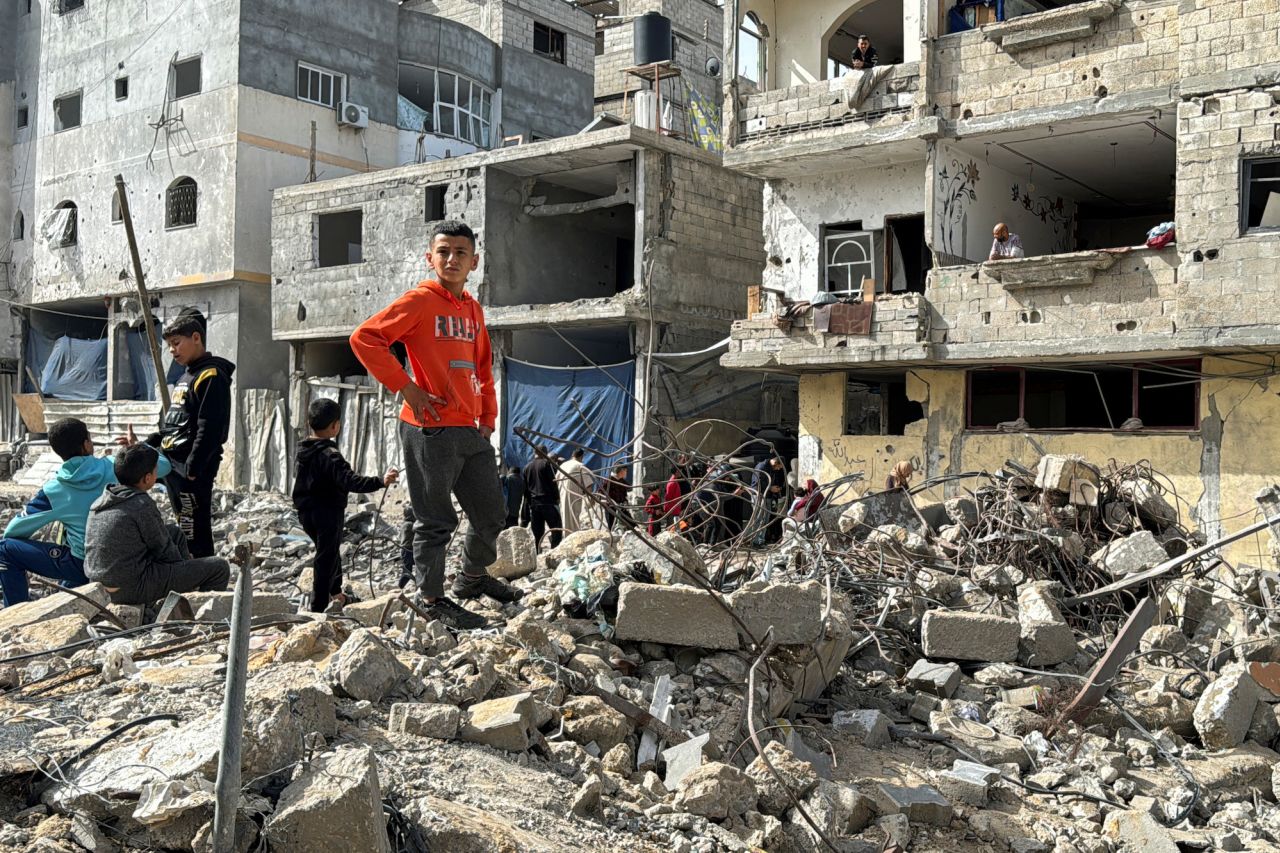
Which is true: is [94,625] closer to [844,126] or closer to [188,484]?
[188,484]

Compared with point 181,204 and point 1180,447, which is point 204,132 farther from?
point 1180,447

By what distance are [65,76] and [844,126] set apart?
18.1 metres

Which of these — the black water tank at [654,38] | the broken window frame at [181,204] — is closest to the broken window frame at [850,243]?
the black water tank at [654,38]

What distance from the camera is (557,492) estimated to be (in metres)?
12.6

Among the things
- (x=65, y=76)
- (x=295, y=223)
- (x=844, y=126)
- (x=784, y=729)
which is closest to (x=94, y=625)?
(x=784, y=729)

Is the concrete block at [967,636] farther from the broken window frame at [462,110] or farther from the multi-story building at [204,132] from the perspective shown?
the broken window frame at [462,110]

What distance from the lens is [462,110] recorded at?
25.4 meters

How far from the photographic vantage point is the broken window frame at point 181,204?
22.8 meters

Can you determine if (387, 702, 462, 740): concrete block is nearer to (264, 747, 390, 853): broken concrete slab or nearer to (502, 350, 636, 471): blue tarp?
(264, 747, 390, 853): broken concrete slab

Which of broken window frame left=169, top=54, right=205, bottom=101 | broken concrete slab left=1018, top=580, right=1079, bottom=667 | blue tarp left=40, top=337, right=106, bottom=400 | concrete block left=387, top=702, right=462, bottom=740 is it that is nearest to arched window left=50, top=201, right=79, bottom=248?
blue tarp left=40, top=337, right=106, bottom=400

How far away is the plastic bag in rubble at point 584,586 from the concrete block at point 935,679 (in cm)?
182

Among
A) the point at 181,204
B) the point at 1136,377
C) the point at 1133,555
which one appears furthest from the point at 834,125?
the point at 181,204

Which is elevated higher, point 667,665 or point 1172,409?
point 1172,409

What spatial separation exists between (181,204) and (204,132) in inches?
61.9
